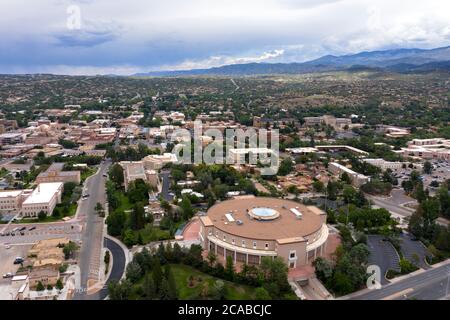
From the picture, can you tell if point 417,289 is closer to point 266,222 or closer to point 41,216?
point 266,222

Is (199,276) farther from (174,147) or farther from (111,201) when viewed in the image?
(174,147)

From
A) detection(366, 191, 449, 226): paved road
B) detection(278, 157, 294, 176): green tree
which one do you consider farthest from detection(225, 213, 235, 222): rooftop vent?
detection(278, 157, 294, 176): green tree

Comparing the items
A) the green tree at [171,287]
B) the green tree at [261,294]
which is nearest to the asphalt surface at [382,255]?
the green tree at [261,294]

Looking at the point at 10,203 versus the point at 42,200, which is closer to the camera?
the point at 42,200

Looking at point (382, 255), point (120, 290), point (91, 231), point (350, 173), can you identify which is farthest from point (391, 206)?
point (91, 231)

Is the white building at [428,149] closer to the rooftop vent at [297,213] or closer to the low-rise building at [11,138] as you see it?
the rooftop vent at [297,213]

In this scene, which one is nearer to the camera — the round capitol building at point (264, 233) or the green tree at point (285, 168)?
the round capitol building at point (264, 233)
